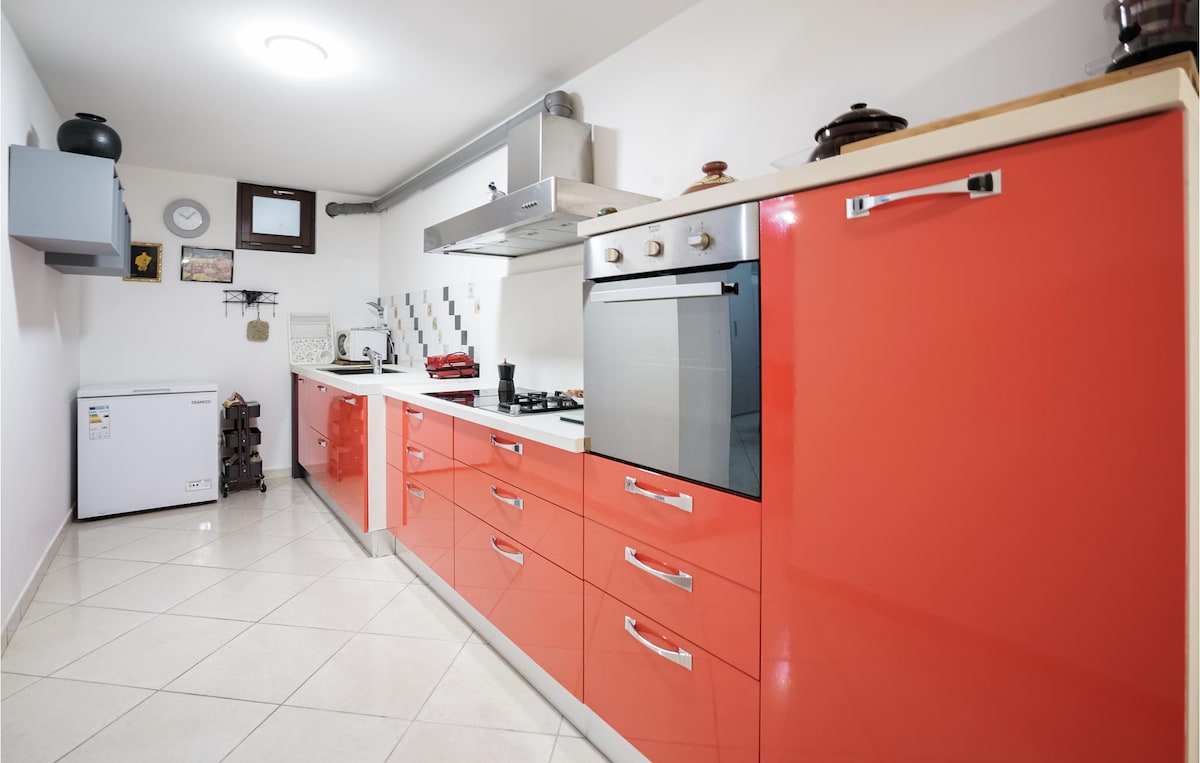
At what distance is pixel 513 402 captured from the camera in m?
2.12

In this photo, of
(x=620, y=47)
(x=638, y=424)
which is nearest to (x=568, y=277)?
(x=620, y=47)

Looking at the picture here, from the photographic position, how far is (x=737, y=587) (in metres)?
1.20

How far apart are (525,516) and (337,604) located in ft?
4.05

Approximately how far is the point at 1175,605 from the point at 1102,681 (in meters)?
0.14

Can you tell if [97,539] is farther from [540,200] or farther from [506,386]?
[540,200]

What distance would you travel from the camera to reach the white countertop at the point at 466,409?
1.65 m

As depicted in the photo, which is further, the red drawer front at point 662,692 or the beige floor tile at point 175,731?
the beige floor tile at point 175,731

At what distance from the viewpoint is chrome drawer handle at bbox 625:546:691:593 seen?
1.30 metres

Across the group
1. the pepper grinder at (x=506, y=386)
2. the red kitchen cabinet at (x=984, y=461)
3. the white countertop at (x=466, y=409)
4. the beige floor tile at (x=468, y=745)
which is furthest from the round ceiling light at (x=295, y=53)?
the beige floor tile at (x=468, y=745)

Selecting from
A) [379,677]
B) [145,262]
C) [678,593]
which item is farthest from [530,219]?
[145,262]

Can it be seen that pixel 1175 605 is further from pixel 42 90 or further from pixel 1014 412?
pixel 42 90

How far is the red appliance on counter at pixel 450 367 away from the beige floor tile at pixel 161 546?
1.56m

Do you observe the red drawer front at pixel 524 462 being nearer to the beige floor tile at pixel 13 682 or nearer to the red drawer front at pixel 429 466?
the red drawer front at pixel 429 466

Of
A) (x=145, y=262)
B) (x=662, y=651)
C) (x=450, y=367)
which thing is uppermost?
(x=145, y=262)
